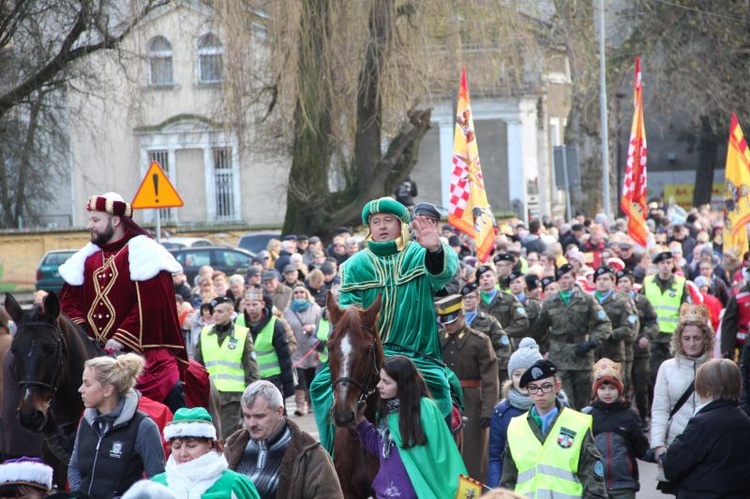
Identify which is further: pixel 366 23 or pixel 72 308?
pixel 366 23

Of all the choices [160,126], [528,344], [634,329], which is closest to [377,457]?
[528,344]

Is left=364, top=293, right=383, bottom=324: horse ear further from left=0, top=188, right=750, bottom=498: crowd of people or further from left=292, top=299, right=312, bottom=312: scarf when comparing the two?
left=292, top=299, right=312, bottom=312: scarf

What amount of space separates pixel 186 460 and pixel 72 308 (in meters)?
3.19

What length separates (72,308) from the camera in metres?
9.25

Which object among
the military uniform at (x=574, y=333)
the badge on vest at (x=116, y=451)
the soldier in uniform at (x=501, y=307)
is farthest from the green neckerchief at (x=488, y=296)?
the badge on vest at (x=116, y=451)

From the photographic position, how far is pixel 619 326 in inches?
607

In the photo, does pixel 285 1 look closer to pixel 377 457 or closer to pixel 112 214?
pixel 112 214

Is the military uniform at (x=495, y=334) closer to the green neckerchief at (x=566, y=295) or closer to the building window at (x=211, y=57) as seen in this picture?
the green neckerchief at (x=566, y=295)

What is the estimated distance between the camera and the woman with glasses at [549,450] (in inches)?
301

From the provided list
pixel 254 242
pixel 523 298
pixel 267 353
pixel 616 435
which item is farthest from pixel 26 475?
pixel 254 242

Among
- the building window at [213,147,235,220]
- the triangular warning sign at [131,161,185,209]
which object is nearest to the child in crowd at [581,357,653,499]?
the triangular warning sign at [131,161,185,209]

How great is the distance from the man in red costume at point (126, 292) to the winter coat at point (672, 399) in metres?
3.16

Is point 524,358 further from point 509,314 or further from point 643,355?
point 643,355

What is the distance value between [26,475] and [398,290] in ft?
10.1
